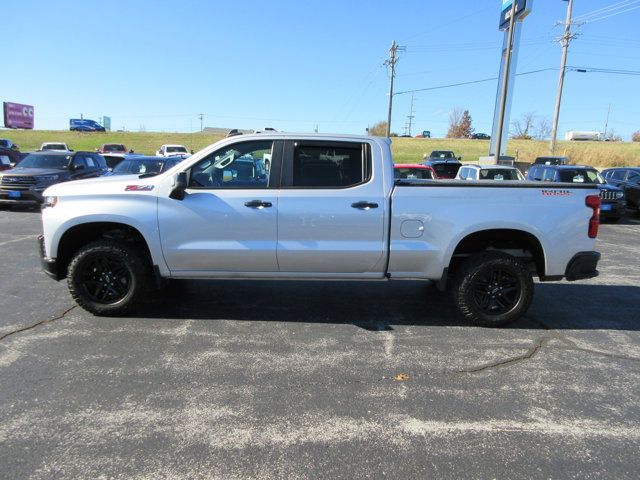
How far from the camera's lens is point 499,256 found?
5.09 m

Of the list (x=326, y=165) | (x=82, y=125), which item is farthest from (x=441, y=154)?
(x=82, y=125)

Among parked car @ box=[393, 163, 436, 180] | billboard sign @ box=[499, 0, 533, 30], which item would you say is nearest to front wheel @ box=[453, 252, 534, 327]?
parked car @ box=[393, 163, 436, 180]

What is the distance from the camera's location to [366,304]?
596cm

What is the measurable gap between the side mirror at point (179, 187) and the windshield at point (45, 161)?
12.7m

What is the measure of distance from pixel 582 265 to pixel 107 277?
5.03m

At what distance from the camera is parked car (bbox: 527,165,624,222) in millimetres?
14898

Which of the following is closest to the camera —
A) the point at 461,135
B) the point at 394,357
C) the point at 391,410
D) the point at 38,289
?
the point at 391,410

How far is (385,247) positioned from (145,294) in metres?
2.62

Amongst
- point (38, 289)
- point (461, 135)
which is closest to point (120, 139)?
point (461, 135)

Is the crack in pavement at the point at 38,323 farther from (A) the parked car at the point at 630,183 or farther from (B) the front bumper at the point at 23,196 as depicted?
(A) the parked car at the point at 630,183

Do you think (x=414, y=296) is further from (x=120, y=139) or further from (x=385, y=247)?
(x=120, y=139)

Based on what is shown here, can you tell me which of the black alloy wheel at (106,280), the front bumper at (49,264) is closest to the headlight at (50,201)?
the front bumper at (49,264)

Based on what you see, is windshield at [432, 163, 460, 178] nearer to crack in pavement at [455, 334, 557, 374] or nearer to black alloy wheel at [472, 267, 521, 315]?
black alloy wheel at [472, 267, 521, 315]

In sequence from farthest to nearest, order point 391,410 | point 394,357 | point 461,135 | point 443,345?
point 461,135, point 443,345, point 394,357, point 391,410
